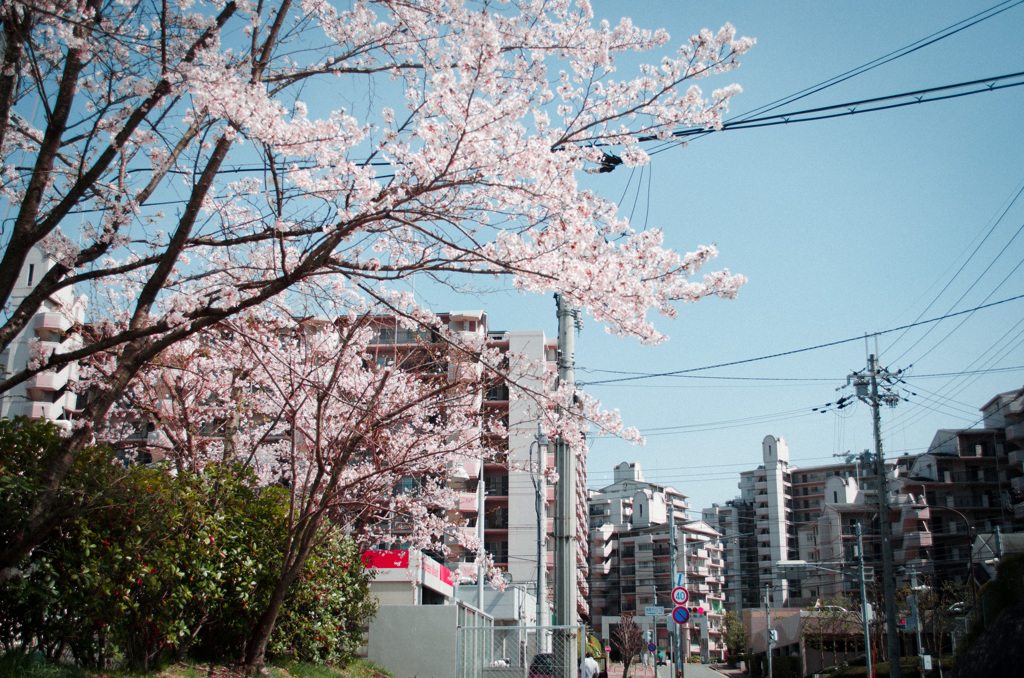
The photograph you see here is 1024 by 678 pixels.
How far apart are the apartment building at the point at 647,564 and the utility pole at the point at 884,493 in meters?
43.8

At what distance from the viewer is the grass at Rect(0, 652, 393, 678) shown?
6.02 metres

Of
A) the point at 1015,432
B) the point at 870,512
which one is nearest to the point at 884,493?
the point at 1015,432

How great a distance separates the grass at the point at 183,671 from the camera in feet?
19.7

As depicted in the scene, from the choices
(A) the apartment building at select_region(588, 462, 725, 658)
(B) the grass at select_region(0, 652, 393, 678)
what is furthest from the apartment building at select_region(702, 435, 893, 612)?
(B) the grass at select_region(0, 652, 393, 678)

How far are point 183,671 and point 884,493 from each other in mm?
21939

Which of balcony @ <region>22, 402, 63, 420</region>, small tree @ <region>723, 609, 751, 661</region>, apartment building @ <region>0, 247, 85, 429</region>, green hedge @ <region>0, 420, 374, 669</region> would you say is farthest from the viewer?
small tree @ <region>723, 609, 751, 661</region>

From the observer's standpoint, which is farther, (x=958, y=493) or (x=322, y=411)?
(x=958, y=493)

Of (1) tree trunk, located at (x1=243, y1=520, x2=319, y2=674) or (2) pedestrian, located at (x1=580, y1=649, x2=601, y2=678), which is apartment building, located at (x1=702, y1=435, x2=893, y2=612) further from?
(1) tree trunk, located at (x1=243, y1=520, x2=319, y2=674)

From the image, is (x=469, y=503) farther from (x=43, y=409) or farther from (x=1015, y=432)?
(x=1015, y=432)

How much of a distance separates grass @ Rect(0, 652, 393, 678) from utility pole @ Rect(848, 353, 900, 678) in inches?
604

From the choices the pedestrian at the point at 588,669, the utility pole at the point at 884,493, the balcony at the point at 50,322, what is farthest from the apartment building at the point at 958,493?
the balcony at the point at 50,322

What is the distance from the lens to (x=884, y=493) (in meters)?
23.8

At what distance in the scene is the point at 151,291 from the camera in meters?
5.73

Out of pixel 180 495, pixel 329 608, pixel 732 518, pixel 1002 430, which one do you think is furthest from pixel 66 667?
pixel 732 518
